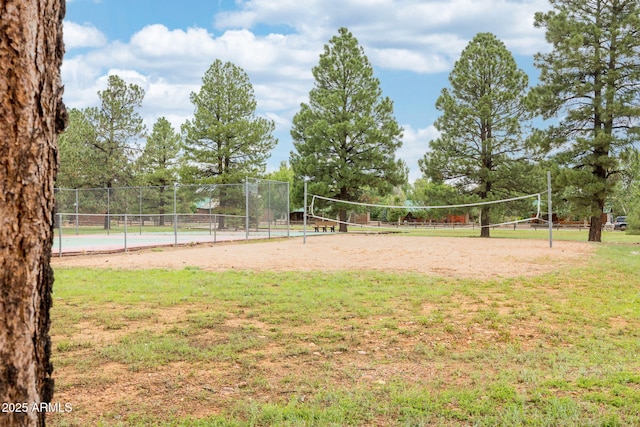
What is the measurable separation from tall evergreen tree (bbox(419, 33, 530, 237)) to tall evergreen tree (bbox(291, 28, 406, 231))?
3.39m

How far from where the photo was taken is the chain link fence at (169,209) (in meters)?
24.1

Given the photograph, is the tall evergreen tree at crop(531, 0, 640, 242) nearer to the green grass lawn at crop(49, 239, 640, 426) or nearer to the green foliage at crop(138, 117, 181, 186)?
the green grass lawn at crop(49, 239, 640, 426)

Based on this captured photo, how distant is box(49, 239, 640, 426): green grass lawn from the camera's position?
2.93 m

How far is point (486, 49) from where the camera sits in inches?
1116

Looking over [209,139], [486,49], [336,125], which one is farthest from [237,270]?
[209,139]

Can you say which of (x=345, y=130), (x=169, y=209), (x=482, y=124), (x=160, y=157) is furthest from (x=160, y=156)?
(x=482, y=124)

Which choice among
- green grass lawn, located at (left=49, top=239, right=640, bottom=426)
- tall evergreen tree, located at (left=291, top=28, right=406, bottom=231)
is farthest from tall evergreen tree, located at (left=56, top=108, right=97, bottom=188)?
green grass lawn, located at (left=49, top=239, right=640, bottom=426)

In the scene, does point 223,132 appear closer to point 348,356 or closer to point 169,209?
point 169,209

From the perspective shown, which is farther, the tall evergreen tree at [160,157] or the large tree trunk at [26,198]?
the tall evergreen tree at [160,157]

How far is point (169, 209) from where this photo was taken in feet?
105

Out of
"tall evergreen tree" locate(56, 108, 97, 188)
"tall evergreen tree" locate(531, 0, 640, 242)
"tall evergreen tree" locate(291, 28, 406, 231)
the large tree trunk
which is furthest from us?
"tall evergreen tree" locate(56, 108, 97, 188)

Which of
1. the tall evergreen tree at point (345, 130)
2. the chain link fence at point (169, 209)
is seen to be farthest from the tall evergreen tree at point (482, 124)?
the chain link fence at point (169, 209)

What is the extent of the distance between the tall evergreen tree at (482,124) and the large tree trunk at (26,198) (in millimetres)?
27369

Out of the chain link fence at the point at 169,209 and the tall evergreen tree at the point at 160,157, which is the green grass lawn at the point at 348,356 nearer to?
the chain link fence at the point at 169,209
